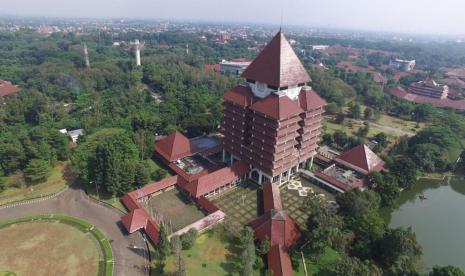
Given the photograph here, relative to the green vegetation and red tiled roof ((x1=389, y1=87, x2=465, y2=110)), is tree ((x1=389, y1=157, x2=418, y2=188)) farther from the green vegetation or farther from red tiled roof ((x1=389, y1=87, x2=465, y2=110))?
red tiled roof ((x1=389, y1=87, x2=465, y2=110))

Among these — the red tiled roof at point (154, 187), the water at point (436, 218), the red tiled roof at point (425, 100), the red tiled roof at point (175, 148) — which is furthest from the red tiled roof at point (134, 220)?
the red tiled roof at point (425, 100)

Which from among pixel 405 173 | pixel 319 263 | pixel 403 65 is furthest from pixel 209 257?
pixel 403 65

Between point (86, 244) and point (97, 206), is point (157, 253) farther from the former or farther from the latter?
point (97, 206)

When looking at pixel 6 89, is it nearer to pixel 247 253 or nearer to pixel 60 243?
pixel 60 243

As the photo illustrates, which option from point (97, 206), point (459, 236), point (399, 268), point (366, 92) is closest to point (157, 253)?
point (97, 206)

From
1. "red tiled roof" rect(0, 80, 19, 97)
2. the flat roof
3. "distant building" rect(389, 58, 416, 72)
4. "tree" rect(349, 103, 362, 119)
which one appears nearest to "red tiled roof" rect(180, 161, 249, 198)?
the flat roof

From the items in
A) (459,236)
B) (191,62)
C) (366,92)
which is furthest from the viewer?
(191,62)
